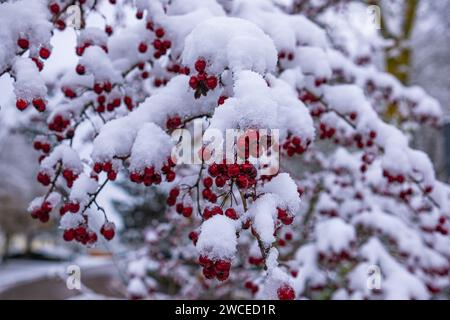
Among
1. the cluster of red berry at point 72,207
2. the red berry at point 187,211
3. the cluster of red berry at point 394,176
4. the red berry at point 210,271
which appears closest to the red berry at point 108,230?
the cluster of red berry at point 72,207

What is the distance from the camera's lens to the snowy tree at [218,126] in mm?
1594

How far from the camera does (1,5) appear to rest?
2.13 meters

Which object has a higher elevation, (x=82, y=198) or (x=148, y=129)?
(x=148, y=129)

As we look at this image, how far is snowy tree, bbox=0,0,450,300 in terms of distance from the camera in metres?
1.59

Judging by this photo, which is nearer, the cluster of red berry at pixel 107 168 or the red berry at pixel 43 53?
the cluster of red berry at pixel 107 168

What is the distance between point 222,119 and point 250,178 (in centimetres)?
24

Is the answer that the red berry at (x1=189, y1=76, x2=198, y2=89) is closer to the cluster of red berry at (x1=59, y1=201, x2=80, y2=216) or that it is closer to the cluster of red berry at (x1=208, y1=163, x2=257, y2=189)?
the cluster of red berry at (x1=208, y1=163, x2=257, y2=189)

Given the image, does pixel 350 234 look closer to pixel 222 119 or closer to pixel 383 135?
pixel 383 135

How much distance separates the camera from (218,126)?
155 cm

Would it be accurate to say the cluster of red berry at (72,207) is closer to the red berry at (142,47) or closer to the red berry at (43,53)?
the red berry at (43,53)

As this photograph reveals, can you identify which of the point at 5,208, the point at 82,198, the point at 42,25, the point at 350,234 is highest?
the point at 5,208

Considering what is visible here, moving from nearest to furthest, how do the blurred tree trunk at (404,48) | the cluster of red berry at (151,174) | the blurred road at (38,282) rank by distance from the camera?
1. the cluster of red berry at (151,174)
2. the blurred tree trunk at (404,48)
3. the blurred road at (38,282)
